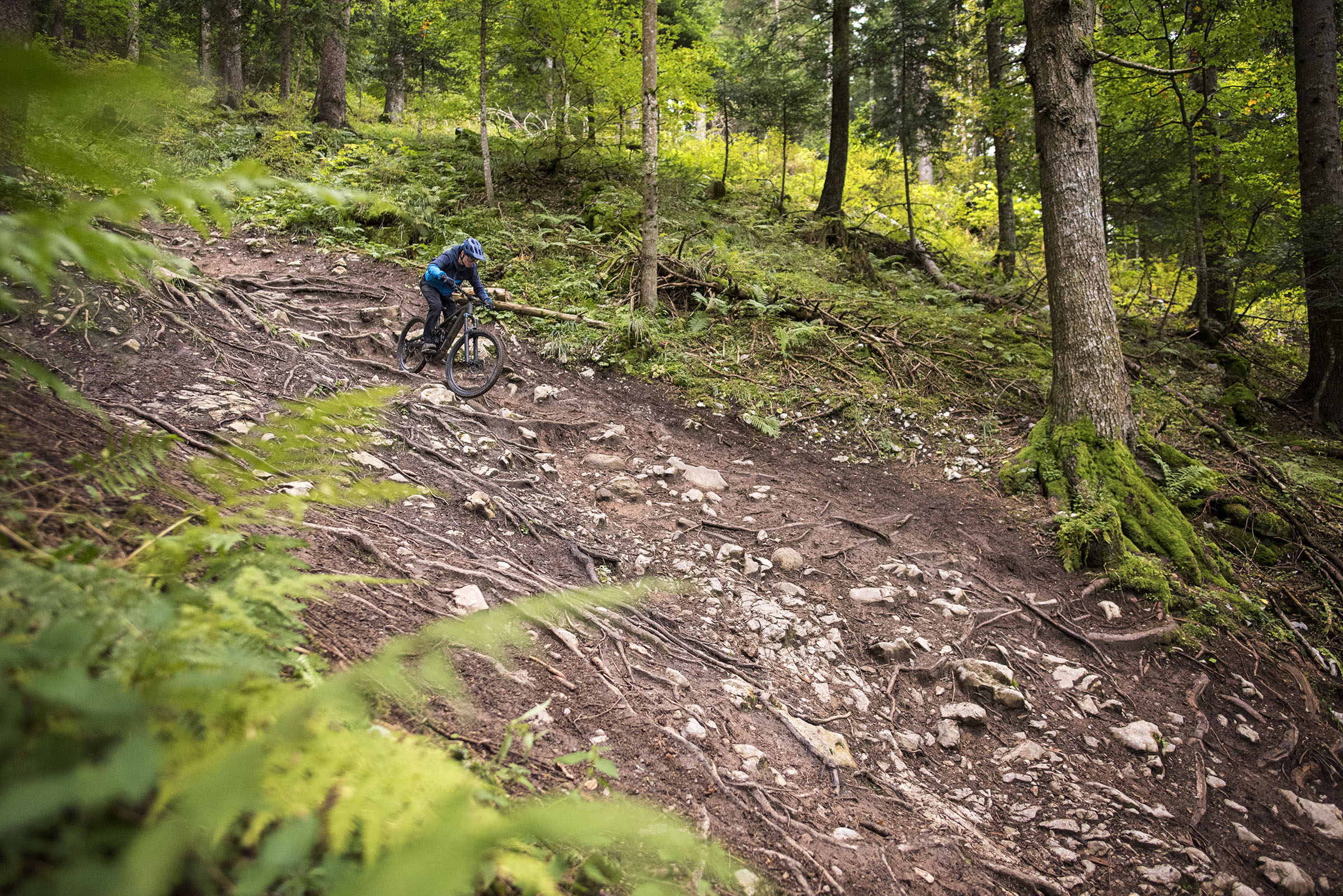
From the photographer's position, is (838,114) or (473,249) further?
(838,114)

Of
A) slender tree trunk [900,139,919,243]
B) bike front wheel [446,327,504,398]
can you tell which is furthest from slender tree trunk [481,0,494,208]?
slender tree trunk [900,139,919,243]

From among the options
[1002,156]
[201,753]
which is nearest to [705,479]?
[201,753]

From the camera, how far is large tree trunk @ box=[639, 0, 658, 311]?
7.79 m

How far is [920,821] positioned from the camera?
9.57 ft

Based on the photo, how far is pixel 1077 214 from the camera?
231 inches

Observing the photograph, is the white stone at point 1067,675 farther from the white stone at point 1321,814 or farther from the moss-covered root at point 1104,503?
the moss-covered root at point 1104,503

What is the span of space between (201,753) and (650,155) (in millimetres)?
8511

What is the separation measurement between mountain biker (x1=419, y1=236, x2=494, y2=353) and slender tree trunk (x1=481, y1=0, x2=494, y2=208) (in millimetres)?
4562

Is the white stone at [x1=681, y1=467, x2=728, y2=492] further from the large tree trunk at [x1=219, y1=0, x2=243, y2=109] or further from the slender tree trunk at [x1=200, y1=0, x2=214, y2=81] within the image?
the slender tree trunk at [x1=200, y1=0, x2=214, y2=81]

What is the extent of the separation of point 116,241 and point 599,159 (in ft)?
41.9

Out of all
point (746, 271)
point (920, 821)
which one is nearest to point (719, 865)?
point (920, 821)

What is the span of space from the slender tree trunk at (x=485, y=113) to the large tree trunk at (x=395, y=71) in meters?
9.35

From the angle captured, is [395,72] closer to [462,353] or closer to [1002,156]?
[462,353]

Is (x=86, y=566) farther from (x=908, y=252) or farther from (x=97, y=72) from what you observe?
(x=908, y=252)
